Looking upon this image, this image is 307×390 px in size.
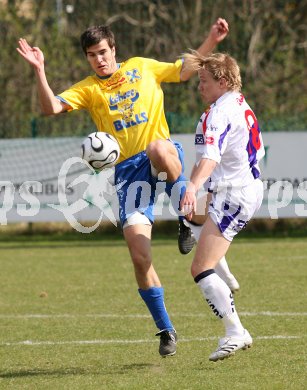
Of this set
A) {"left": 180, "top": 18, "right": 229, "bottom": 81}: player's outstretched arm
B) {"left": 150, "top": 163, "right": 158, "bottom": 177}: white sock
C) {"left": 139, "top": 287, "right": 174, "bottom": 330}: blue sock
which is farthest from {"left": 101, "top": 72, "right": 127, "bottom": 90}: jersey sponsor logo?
{"left": 139, "top": 287, "right": 174, "bottom": 330}: blue sock

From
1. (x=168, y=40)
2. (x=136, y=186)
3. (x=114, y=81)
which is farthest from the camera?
(x=168, y=40)

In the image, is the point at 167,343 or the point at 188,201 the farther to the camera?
the point at 167,343

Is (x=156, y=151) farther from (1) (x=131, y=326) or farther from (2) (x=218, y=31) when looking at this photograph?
(1) (x=131, y=326)

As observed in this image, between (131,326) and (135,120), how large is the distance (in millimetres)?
2019

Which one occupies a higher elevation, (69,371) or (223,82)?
(223,82)

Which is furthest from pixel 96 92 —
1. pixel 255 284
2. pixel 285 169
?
pixel 285 169

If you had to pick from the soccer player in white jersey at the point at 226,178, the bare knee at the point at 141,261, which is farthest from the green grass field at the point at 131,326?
the bare knee at the point at 141,261

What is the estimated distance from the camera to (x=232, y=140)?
6180 millimetres

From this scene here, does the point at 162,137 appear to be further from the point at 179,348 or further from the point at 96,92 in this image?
the point at 179,348

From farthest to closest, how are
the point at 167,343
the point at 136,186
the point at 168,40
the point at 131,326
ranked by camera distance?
the point at 168,40
the point at 131,326
the point at 136,186
the point at 167,343

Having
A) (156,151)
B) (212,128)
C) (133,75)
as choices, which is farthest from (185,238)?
(212,128)

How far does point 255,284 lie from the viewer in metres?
10.8

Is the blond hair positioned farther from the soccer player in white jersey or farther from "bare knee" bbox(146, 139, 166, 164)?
"bare knee" bbox(146, 139, 166, 164)

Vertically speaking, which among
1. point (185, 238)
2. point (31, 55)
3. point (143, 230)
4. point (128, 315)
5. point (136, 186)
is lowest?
point (128, 315)
